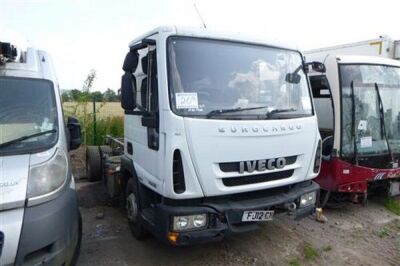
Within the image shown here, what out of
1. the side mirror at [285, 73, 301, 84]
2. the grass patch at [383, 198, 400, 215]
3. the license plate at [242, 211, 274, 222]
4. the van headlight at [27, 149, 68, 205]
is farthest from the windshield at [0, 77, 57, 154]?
the grass patch at [383, 198, 400, 215]

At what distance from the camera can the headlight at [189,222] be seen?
3.31 metres

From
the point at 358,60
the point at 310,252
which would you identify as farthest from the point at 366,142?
the point at 310,252

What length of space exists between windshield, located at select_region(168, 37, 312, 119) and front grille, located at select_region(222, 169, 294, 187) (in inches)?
24.9

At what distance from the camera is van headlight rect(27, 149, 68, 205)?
2740 millimetres

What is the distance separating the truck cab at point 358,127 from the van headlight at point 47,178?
13.2 ft

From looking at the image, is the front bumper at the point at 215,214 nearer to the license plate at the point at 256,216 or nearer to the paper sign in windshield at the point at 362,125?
the license plate at the point at 256,216

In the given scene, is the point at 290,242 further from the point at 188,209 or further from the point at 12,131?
the point at 12,131

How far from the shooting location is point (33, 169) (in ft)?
9.17

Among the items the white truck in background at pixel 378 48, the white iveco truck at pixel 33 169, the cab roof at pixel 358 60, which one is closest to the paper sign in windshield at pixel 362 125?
the cab roof at pixel 358 60

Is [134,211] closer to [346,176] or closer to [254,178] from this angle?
[254,178]

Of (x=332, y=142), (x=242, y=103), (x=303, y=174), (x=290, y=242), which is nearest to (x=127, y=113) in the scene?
(x=242, y=103)

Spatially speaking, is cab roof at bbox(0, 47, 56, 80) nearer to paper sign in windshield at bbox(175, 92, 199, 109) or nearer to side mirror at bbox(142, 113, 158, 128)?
side mirror at bbox(142, 113, 158, 128)

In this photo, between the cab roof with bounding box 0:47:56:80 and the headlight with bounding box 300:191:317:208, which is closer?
the cab roof with bounding box 0:47:56:80

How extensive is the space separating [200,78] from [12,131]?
182cm
